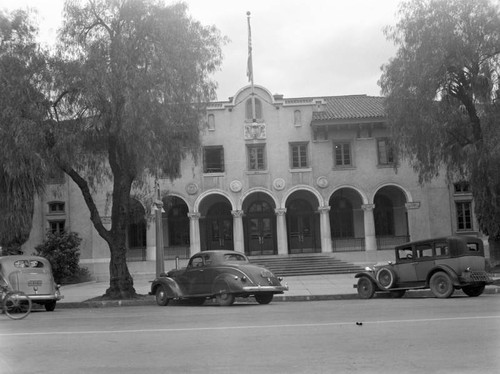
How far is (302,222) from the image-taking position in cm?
3719

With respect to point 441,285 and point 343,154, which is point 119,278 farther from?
point 343,154

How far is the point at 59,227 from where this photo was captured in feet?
119

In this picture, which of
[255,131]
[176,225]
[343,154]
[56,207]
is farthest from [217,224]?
[56,207]

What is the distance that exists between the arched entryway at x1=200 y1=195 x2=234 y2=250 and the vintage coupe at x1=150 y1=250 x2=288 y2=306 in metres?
17.5

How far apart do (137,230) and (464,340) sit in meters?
28.8

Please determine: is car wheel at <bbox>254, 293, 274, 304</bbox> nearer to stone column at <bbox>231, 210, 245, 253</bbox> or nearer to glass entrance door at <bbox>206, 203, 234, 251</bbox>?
stone column at <bbox>231, 210, 245, 253</bbox>

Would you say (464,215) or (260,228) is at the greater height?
(464,215)

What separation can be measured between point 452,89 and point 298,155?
41.1 feet

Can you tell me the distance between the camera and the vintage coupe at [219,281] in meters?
17.8

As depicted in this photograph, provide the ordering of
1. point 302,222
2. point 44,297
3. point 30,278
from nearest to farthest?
point 44,297 → point 30,278 → point 302,222

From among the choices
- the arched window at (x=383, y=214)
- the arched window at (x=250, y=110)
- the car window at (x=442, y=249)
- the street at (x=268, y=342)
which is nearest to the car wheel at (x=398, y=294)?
the car window at (x=442, y=249)

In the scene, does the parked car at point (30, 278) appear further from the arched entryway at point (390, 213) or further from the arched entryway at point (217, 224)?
the arched entryway at point (390, 213)

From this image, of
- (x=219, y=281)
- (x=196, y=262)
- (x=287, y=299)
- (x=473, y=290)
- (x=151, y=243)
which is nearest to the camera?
(x=219, y=281)

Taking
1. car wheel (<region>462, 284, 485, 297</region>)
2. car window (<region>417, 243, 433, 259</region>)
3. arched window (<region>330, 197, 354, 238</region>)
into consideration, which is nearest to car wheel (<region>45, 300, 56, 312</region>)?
car window (<region>417, 243, 433, 259</region>)
